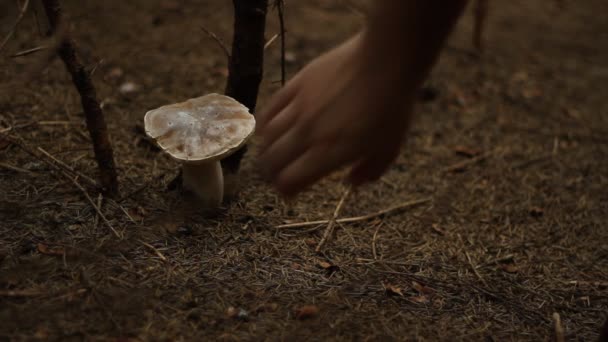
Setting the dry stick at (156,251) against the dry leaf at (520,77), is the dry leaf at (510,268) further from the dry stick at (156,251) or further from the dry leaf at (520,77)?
the dry leaf at (520,77)

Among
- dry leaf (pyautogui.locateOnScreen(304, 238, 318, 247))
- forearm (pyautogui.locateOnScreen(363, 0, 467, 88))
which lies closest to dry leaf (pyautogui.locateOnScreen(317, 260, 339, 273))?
dry leaf (pyautogui.locateOnScreen(304, 238, 318, 247))

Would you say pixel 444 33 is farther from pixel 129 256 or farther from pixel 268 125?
pixel 129 256

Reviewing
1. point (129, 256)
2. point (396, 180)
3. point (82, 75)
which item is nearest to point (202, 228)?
point (129, 256)

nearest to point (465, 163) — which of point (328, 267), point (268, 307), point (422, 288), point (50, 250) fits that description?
point (422, 288)

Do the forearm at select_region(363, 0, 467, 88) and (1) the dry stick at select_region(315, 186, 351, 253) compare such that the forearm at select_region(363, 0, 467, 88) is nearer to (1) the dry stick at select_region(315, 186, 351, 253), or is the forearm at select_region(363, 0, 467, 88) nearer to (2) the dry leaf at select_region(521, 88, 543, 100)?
(1) the dry stick at select_region(315, 186, 351, 253)

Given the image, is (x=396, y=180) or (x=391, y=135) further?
(x=396, y=180)

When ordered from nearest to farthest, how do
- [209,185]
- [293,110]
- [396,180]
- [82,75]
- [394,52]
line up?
[394,52], [293,110], [82,75], [209,185], [396,180]
